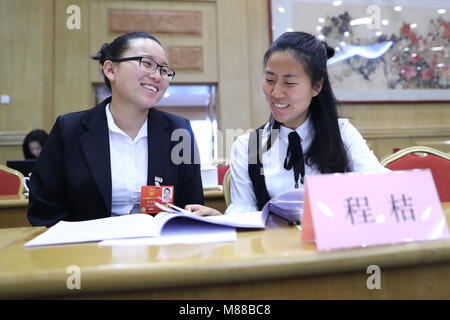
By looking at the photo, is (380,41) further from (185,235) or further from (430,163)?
(185,235)

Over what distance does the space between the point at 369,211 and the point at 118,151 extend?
0.89 metres

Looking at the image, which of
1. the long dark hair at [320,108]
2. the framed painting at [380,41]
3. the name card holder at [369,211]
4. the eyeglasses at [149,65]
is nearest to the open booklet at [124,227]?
the name card holder at [369,211]

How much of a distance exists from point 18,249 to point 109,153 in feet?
1.91

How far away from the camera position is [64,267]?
0.40 m

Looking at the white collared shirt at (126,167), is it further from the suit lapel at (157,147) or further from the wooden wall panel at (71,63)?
the wooden wall panel at (71,63)

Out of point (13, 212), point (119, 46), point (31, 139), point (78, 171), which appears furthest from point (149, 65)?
Answer: point (31, 139)

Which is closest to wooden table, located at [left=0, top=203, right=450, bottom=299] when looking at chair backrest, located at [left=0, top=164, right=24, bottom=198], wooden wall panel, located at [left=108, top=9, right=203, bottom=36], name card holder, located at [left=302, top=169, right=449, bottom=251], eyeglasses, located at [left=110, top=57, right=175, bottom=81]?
name card holder, located at [left=302, top=169, right=449, bottom=251]

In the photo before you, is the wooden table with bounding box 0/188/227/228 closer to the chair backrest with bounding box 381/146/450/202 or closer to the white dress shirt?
the white dress shirt

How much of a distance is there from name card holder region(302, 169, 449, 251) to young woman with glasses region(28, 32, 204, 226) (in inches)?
29.1

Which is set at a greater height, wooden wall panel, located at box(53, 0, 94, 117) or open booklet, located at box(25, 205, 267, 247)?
wooden wall panel, located at box(53, 0, 94, 117)

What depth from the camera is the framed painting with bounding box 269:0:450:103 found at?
4320mm

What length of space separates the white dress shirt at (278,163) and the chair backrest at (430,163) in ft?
0.65

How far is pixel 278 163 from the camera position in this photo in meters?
1.12
